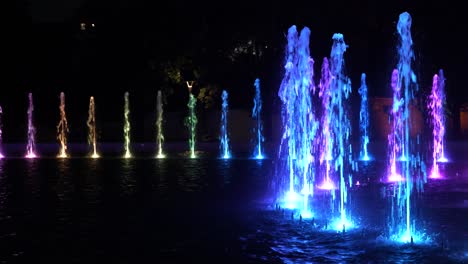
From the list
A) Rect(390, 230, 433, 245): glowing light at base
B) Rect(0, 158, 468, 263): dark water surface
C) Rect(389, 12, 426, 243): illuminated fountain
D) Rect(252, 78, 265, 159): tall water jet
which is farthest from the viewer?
Rect(252, 78, 265, 159): tall water jet

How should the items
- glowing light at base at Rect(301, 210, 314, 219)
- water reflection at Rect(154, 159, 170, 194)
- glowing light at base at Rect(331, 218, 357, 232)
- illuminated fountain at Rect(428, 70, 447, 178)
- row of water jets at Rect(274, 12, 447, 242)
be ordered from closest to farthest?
glowing light at base at Rect(331, 218, 357, 232)
glowing light at base at Rect(301, 210, 314, 219)
row of water jets at Rect(274, 12, 447, 242)
water reflection at Rect(154, 159, 170, 194)
illuminated fountain at Rect(428, 70, 447, 178)

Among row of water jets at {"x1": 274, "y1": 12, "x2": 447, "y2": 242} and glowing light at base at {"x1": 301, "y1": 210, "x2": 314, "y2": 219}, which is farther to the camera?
row of water jets at {"x1": 274, "y1": 12, "x2": 447, "y2": 242}

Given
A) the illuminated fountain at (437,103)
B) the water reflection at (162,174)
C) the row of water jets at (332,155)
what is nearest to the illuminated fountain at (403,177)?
the row of water jets at (332,155)

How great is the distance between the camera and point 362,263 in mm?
7164

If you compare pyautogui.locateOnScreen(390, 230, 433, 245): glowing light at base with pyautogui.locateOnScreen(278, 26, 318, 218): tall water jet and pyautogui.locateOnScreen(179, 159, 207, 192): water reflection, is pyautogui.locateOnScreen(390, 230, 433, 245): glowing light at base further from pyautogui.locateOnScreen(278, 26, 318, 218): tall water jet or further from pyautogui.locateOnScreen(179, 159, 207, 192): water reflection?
pyautogui.locateOnScreen(179, 159, 207, 192): water reflection

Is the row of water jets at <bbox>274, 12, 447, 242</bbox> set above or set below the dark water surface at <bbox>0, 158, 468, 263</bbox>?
above

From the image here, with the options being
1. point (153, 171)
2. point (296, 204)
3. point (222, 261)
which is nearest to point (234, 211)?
point (296, 204)

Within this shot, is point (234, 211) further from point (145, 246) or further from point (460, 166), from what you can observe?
point (460, 166)

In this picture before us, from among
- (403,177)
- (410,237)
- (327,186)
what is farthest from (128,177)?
(410,237)

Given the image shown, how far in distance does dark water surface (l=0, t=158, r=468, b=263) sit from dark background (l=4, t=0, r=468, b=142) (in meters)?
19.0

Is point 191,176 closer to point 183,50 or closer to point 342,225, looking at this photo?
point 342,225

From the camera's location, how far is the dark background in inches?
1361

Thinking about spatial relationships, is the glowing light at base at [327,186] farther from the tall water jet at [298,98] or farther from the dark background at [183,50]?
the dark background at [183,50]

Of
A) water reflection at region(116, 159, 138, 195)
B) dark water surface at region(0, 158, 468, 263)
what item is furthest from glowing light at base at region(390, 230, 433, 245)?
water reflection at region(116, 159, 138, 195)
